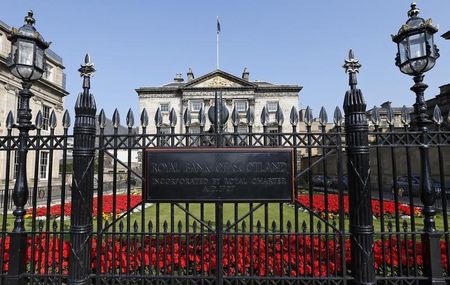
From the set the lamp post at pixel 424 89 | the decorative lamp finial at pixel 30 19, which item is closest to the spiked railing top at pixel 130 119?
the decorative lamp finial at pixel 30 19

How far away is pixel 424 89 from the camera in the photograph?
4418 mm

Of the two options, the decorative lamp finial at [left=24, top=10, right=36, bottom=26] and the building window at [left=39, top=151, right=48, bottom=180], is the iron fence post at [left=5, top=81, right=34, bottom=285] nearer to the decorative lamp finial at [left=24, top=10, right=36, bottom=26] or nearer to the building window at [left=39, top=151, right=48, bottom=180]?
the decorative lamp finial at [left=24, top=10, right=36, bottom=26]

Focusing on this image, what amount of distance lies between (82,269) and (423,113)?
212 inches

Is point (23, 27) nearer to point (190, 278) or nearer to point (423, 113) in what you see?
point (190, 278)

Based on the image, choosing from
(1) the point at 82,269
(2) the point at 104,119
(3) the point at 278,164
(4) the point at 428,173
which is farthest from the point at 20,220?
(4) the point at 428,173

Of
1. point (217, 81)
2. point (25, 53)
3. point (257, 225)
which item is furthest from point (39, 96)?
point (217, 81)

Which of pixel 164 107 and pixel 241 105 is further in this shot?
pixel 164 107

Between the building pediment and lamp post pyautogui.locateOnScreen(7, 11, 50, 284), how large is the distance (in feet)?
153

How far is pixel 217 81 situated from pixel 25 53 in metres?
47.3

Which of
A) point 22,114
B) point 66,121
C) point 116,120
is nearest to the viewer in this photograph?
point 116,120

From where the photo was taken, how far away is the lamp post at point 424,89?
419cm

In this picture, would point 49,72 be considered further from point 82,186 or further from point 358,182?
point 358,182

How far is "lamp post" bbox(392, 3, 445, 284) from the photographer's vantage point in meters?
4.19

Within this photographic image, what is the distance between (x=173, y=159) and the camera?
4.33m
